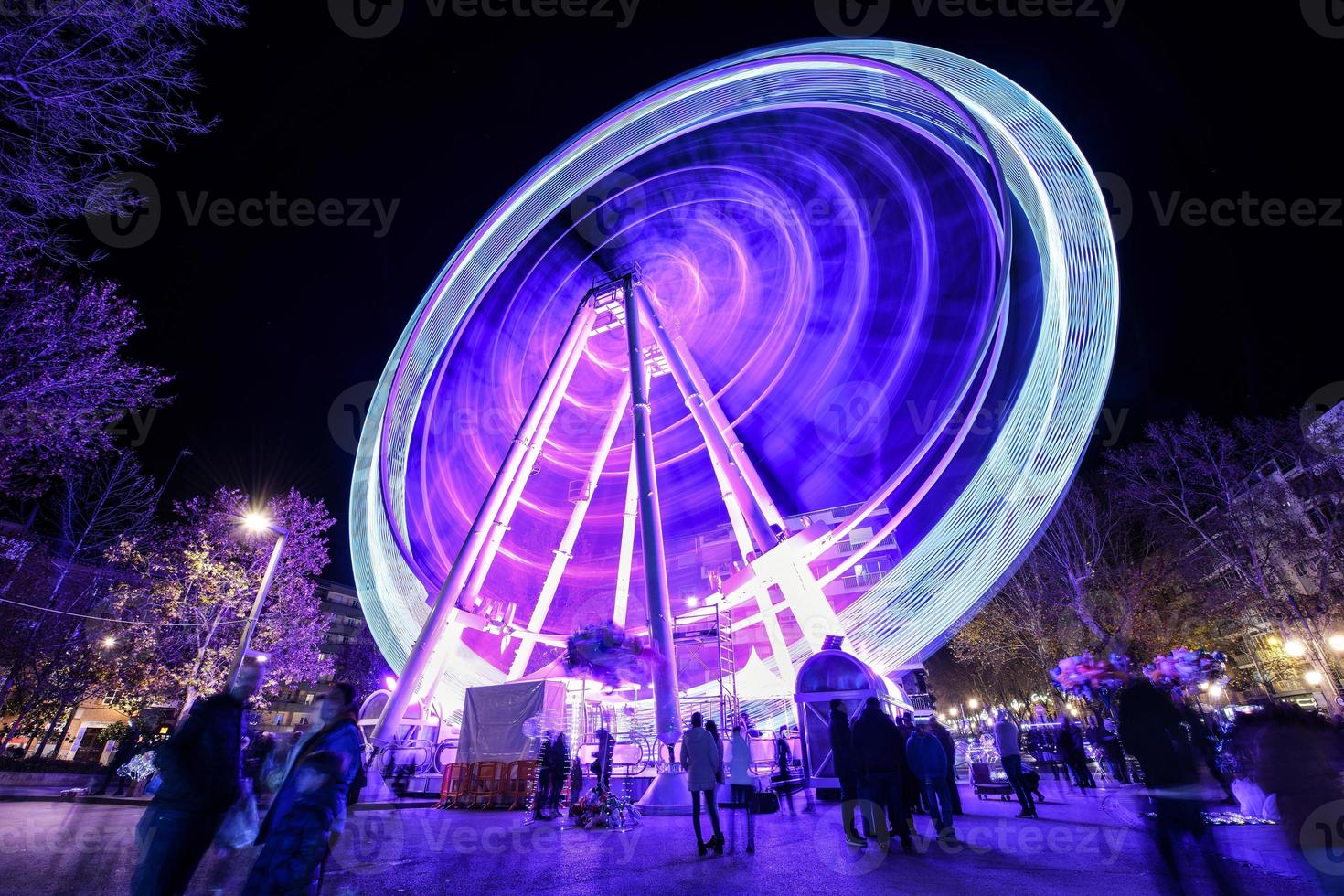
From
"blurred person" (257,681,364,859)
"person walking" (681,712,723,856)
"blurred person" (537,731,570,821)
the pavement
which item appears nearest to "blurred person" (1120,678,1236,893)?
the pavement

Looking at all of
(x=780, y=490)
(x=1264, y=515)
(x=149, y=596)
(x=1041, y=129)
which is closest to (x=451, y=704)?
(x=149, y=596)

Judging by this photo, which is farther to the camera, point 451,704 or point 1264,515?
point 1264,515

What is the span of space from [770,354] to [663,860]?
16.4 meters

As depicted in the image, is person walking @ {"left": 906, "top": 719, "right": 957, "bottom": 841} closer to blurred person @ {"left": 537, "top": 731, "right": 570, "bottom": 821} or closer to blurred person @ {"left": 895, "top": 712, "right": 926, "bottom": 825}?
blurred person @ {"left": 895, "top": 712, "right": 926, "bottom": 825}

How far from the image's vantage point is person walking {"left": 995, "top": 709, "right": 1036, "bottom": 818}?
8523mm

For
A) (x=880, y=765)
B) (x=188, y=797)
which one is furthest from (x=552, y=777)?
(x=188, y=797)

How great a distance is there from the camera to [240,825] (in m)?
3.38

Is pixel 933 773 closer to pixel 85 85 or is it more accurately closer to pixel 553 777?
pixel 553 777

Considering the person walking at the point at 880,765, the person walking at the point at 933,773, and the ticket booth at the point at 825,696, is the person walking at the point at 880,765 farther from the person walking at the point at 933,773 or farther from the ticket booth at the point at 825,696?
the ticket booth at the point at 825,696

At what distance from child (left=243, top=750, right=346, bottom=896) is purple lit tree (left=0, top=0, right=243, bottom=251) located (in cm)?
770

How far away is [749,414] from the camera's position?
66.9 feet

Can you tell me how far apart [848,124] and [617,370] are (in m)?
11.9

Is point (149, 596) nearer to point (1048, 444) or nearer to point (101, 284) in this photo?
point (101, 284)

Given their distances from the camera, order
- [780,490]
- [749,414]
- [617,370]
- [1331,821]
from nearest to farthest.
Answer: [1331,821] < [749,414] < [617,370] < [780,490]
